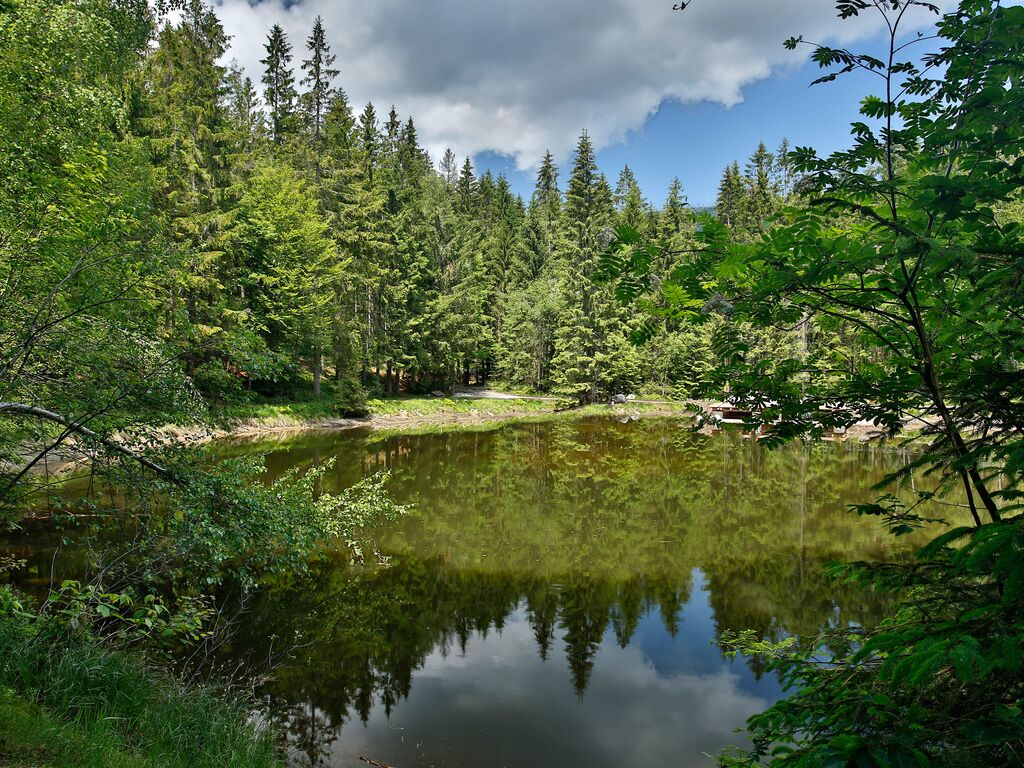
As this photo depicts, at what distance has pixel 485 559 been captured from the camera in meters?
10.8

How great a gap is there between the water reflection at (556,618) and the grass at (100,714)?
52.1 inches

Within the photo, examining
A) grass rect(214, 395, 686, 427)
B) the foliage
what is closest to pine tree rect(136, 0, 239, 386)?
grass rect(214, 395, 686, 427)

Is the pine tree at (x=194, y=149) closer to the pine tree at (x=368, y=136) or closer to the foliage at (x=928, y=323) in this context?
the pine tree at (x=368, y=136)

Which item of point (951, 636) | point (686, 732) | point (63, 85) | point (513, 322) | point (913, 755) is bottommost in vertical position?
point (686, 732)

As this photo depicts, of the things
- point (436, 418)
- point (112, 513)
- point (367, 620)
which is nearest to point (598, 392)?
point (436, 418)

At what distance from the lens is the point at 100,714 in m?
3.70

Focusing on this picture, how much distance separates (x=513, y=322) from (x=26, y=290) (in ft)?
118

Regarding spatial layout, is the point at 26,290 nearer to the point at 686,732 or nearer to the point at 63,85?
the point at 63,85

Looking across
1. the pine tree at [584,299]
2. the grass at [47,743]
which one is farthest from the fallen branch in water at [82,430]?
the pine tree at [584,299]

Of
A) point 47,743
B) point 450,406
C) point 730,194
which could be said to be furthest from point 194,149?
point 730,194

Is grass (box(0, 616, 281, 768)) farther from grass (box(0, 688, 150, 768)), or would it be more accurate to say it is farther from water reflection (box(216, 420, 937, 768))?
water reflection (box(216, 420, 937, 768))

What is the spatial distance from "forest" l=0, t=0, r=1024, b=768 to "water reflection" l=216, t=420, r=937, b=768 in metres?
0.09

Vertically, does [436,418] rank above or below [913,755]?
above

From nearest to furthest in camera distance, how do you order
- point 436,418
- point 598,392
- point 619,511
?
point 619,511, point 436,418, point 598,392
